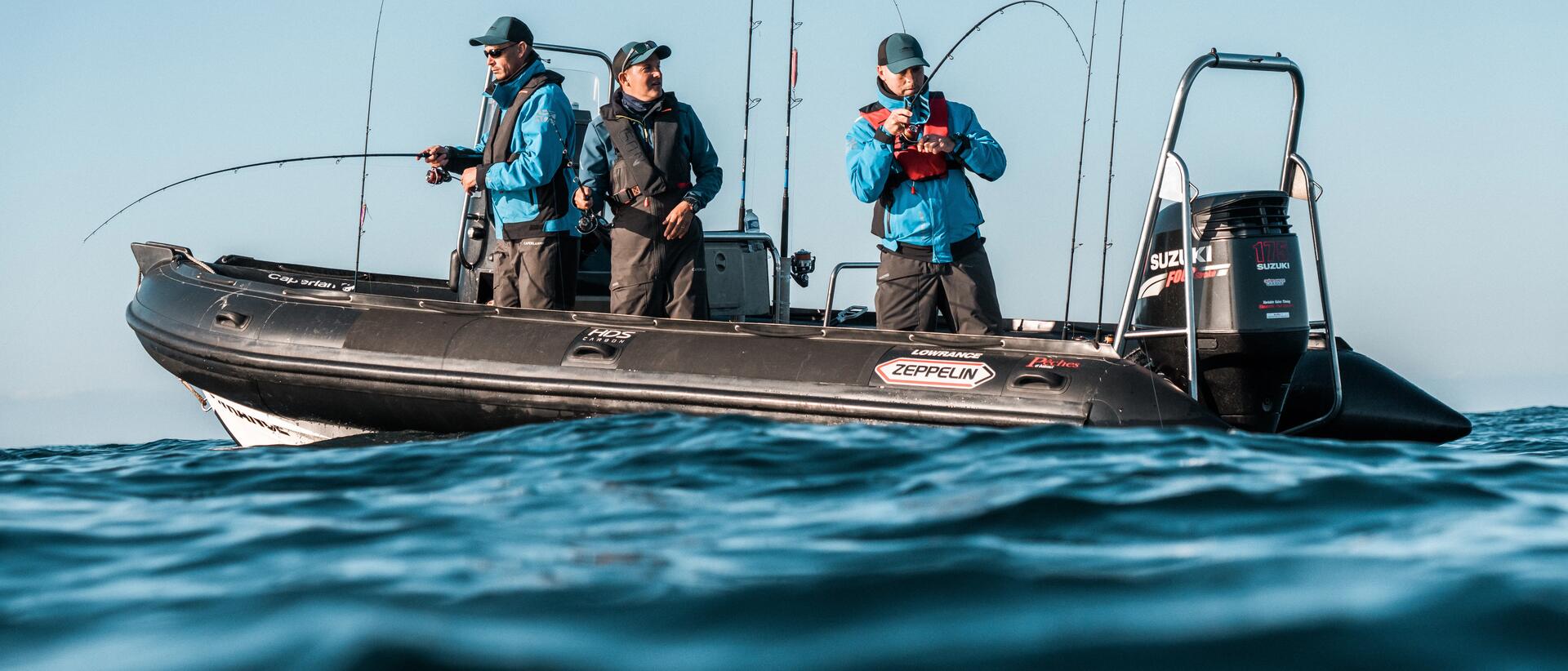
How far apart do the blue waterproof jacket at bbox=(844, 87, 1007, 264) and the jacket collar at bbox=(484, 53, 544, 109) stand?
1450mm

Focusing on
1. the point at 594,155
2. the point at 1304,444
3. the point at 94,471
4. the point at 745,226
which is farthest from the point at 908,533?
the point at 745,226

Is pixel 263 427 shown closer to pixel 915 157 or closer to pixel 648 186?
pixel 648 186

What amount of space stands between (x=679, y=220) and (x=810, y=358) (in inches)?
35.5

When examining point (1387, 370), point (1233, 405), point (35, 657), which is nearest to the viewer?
point (35, 657)

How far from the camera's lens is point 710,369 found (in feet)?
14.9

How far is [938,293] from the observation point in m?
4.72

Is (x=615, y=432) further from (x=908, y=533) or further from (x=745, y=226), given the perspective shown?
(x=745, y=226)

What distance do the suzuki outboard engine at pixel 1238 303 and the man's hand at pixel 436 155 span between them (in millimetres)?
3022

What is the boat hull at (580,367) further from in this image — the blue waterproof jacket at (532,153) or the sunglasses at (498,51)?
the sunglasses at (498,51)

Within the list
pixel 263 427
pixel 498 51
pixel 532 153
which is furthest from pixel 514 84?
pixel 263 427

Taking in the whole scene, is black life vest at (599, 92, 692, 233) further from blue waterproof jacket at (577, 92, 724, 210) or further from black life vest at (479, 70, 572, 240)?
black life vest at (479, 70, 572, 240)

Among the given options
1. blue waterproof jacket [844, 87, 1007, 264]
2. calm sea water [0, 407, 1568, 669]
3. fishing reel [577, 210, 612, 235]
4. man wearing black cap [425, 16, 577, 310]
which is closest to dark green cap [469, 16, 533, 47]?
man wearing black cap [425, 16, 577, 310]

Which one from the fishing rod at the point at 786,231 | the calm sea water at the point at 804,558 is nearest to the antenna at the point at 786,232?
the fishing rod at the point at 786,231

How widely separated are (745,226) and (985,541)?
193 inches
